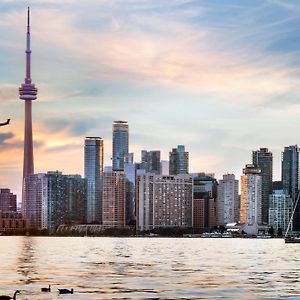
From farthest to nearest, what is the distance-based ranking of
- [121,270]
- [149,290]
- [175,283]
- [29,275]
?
1. [121,270]
2. [29,275]
3. [175,283]
4. [149,290]

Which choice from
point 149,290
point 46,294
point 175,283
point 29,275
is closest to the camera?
point 46,294

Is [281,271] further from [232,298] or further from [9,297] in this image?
[9,297]

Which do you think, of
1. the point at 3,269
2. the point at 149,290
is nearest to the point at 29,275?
the point at 3,269

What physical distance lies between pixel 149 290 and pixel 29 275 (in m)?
25.7

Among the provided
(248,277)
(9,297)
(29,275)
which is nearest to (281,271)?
(248,277)

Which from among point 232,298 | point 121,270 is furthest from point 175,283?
point 121,270

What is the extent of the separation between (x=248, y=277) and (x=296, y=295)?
25.9 metres

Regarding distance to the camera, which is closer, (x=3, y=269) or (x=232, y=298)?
(x=232, y=298)

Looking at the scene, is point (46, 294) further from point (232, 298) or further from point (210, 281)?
point (210, 281)

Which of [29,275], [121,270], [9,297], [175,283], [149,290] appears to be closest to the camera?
[9,297]

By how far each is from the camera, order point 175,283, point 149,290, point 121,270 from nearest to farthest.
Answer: point 149,290, point 175,283, point 121,270

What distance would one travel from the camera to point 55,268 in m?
131

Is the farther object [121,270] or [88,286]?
[121,270]

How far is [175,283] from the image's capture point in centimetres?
9981
